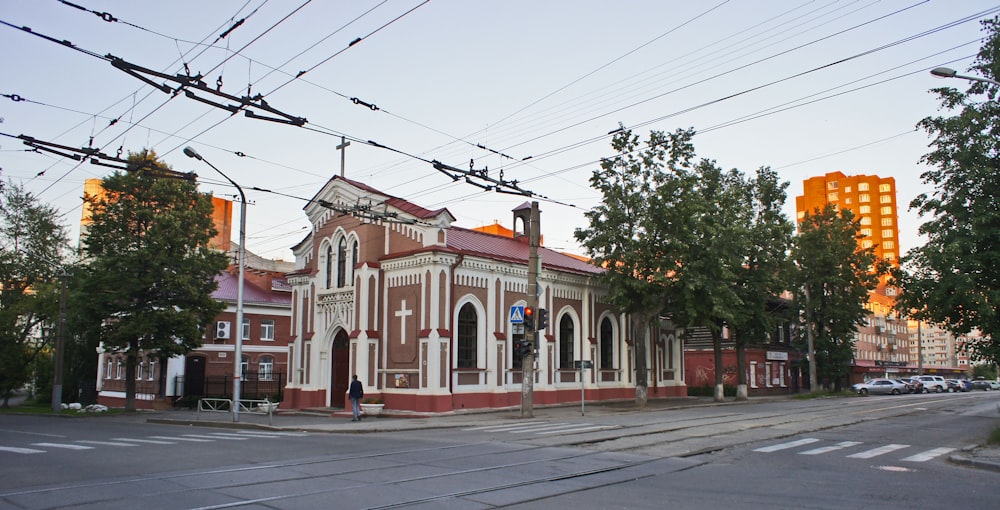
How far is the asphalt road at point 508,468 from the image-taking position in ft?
33.1

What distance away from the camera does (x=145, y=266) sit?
35.3m

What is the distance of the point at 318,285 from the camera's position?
3312 cm

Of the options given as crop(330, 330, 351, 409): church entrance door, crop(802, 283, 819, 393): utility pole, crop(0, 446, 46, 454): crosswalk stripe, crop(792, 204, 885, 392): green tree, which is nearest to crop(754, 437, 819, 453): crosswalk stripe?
crop(0, 446, 46, 454): crosswalk stripe

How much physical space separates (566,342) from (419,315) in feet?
31.5

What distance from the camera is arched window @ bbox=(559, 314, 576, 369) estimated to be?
34.9 meters

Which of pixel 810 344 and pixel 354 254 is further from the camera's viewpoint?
pixel 810 344

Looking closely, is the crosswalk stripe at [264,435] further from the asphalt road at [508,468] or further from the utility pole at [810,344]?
the utility pole at [810,344]

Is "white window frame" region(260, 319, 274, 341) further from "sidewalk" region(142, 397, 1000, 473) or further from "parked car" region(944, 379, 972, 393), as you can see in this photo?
"parked car" region(944, 379, 972, 393)

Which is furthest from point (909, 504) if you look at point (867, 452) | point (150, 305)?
point (150, 305)

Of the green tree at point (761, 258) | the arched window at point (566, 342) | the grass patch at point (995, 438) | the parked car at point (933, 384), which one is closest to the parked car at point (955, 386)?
the parked car at point (933, 384)

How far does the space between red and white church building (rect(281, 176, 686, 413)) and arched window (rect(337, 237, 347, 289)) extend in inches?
2.4

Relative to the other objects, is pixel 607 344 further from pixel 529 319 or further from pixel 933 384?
pixel 933 384

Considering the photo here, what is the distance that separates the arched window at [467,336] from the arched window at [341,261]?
241 inches

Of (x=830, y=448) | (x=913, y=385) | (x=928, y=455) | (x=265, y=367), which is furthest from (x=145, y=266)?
(x=913, y=385)
